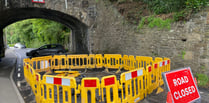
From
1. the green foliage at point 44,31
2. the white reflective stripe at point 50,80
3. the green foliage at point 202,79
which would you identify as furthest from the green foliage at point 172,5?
the green foliage at point 44,31

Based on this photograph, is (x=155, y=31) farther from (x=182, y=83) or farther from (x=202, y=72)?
(x=182, y=83)

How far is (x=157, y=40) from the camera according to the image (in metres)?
8.27

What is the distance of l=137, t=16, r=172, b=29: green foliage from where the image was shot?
25.4ft

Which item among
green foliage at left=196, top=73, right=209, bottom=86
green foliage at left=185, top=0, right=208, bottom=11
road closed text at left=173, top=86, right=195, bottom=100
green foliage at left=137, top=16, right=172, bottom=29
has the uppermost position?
green foliage at left=185, top=0, right=208, bottom=11

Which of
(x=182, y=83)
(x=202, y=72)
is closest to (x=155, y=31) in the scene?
(x=202, y=72)

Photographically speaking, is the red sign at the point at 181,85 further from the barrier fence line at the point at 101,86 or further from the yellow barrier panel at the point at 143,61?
the yellow barrier panel at the point at 143,61

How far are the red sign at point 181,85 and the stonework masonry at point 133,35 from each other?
305 centimetres

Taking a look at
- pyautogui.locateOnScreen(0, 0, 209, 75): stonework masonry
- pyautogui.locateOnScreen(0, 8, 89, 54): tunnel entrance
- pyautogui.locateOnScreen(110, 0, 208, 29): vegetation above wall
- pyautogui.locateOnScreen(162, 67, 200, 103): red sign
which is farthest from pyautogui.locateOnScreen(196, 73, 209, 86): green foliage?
pyautogui.locateOnScreen(0, 8, 89, 54): tunnel entrance

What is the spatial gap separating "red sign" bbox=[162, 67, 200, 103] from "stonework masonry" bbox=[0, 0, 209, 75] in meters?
3.05

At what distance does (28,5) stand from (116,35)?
615 cm

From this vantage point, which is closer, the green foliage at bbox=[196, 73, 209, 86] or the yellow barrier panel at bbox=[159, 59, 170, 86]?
the yellow barrier panel at bbox=[159, 59, 170, 86]

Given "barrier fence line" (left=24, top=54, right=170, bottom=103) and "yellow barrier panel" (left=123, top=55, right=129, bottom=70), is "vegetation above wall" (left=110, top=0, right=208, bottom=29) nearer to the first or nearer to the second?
"yellow barrier panel" (left=123, top=55, right=129, bottom=70)

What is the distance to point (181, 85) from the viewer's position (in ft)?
11.8

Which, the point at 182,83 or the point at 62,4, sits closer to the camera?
the point at 182,83
